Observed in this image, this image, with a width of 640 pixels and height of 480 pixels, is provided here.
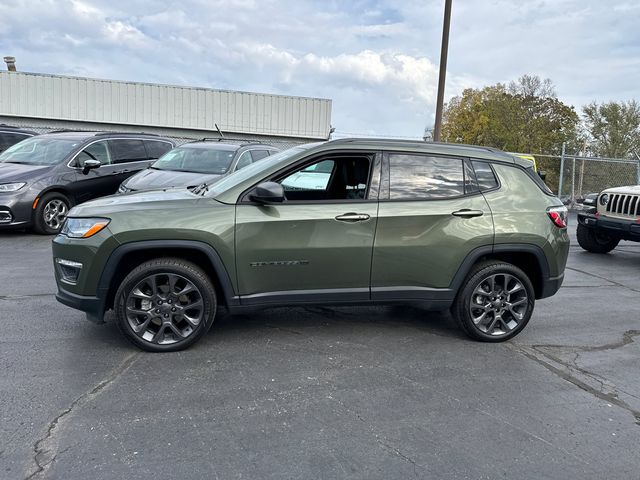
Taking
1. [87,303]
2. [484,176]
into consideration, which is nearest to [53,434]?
[87,303]

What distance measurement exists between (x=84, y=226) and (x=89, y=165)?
615cm

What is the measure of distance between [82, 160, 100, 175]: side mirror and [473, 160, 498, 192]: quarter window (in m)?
7.33

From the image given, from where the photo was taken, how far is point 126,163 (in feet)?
36.7

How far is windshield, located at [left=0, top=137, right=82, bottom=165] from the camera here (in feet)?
33.0

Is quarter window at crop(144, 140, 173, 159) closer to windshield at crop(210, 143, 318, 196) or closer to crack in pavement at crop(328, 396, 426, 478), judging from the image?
windshield at crop(210, 143, 318, 196)

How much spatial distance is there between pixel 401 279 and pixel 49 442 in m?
2.83

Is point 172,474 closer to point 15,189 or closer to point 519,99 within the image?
point 15,189

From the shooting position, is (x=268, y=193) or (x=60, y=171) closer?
(x=268, y=193)

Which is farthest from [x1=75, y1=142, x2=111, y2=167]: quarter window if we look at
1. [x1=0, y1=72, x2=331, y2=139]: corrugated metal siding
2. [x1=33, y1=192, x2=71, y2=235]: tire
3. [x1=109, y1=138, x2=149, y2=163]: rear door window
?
[x1=0, y1=72, x2=331, y2=139]: corrugated metal siding

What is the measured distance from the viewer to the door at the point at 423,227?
4.62 m

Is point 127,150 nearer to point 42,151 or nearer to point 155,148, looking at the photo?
point 155,148

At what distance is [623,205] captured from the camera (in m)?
8.96

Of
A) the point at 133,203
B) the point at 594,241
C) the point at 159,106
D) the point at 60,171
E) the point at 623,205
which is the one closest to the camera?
the point at 133,203

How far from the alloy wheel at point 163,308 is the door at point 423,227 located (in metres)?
1.49
